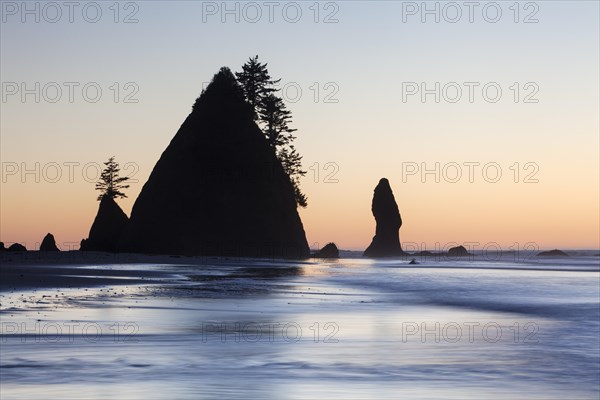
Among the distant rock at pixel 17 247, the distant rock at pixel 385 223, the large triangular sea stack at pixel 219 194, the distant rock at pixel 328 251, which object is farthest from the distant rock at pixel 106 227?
the distant rock at pixel 385 223

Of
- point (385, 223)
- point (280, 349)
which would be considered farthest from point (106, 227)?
point (280, 349)

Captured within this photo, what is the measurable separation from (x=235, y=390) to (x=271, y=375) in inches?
40.8

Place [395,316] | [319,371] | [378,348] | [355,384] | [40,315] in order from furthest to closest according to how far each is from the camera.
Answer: [395,316] → [40,315] → [378,348] → [319,371] → [355,384]

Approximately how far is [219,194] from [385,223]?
85517 millimetres

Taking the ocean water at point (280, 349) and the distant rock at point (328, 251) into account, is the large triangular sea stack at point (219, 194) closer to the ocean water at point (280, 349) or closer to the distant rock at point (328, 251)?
the distant rock at point (328, 251)

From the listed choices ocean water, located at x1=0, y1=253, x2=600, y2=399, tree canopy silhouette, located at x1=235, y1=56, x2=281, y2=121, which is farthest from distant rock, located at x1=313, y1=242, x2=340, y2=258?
ocean water, located at x1=0, y1=253, x2=600, y2=399

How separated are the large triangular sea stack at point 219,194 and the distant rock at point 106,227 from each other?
14374 millimetres

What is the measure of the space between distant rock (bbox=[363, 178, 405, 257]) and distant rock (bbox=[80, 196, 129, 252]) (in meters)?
72.0

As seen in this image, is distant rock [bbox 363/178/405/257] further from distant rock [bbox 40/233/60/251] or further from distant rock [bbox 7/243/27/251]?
distant rock [bbox 7/243/27/251]

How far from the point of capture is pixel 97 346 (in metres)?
10.7

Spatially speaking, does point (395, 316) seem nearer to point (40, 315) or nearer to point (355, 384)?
point (40, 315)

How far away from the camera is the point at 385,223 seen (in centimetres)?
15288

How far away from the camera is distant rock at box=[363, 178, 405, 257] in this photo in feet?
502

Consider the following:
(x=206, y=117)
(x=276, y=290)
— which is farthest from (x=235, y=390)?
(x=206, y=117)
